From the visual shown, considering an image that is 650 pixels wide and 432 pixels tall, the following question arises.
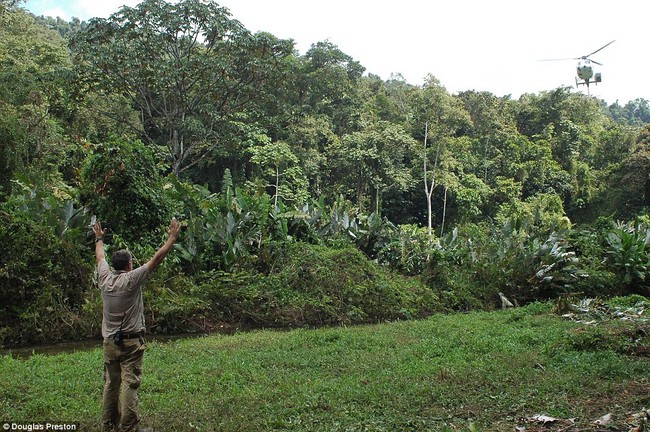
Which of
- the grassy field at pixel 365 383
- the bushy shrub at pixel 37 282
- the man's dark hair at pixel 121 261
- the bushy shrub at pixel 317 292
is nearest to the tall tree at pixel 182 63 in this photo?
the bushy shrub at pixel 317 292

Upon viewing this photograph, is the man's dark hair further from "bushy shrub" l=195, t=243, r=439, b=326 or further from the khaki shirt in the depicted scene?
"bushy shrub" l=195, t=243, r=439, b=326

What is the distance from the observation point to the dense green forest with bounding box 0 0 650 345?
9.81 meters

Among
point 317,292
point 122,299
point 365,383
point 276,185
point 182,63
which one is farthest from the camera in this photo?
point 276,185

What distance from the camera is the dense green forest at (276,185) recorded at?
32.2 feet

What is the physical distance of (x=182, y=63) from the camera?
60.4 feet

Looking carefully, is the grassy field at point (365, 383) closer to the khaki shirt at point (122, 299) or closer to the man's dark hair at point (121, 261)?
the khaki shirt at point (122, 299)

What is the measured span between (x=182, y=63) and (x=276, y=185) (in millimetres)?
8785

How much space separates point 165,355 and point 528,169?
30.0m

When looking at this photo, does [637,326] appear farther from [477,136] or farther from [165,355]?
[477,136]

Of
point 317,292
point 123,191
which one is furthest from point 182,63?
point 317,292

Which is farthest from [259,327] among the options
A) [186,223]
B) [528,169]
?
[528,169]

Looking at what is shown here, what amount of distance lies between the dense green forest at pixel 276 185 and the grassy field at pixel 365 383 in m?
2.51

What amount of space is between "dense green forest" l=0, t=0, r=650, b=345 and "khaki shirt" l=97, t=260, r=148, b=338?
5156mm

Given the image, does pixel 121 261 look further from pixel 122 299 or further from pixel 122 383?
pixel 122 383
